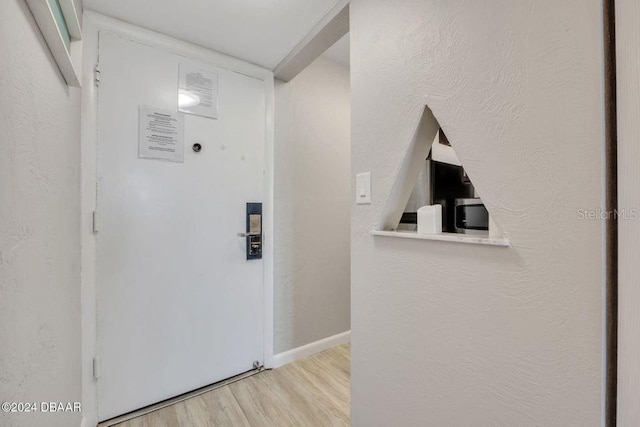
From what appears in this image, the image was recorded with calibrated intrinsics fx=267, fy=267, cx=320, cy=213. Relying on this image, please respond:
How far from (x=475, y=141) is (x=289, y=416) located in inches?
63.2

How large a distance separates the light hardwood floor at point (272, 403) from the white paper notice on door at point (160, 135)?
55.7 inches

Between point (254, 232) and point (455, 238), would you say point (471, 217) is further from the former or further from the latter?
point (254, 232)

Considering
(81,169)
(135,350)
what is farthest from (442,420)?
(81,169)

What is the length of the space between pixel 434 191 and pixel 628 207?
0.68 meters

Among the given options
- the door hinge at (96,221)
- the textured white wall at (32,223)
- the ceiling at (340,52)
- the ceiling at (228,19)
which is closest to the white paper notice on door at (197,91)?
the ceiling at (228,19)

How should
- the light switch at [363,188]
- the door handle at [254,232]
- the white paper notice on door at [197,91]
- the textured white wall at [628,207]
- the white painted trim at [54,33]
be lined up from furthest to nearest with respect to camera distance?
the door handle at [254,232] → the white paper notice on door at [197,91] → the light switch at [363,188] → the white painted trim at [54,33] → the textured white wall at [628,207]

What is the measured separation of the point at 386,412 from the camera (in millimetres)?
1062

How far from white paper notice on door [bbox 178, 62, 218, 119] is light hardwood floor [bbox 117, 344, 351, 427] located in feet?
5.62

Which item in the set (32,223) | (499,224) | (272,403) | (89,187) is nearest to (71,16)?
(89,187)

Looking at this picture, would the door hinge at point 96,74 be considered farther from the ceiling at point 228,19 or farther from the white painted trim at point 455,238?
the white painted trim at point 455,238

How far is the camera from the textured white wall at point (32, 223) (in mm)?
547

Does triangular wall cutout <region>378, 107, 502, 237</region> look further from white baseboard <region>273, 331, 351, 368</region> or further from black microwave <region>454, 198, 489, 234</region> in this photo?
white baseboard <region>273, 331, 351, 368</region>

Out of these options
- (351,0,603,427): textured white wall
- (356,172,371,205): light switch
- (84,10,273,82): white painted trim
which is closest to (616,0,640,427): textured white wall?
(351,0,603,427): textured white wall

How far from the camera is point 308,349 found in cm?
207
